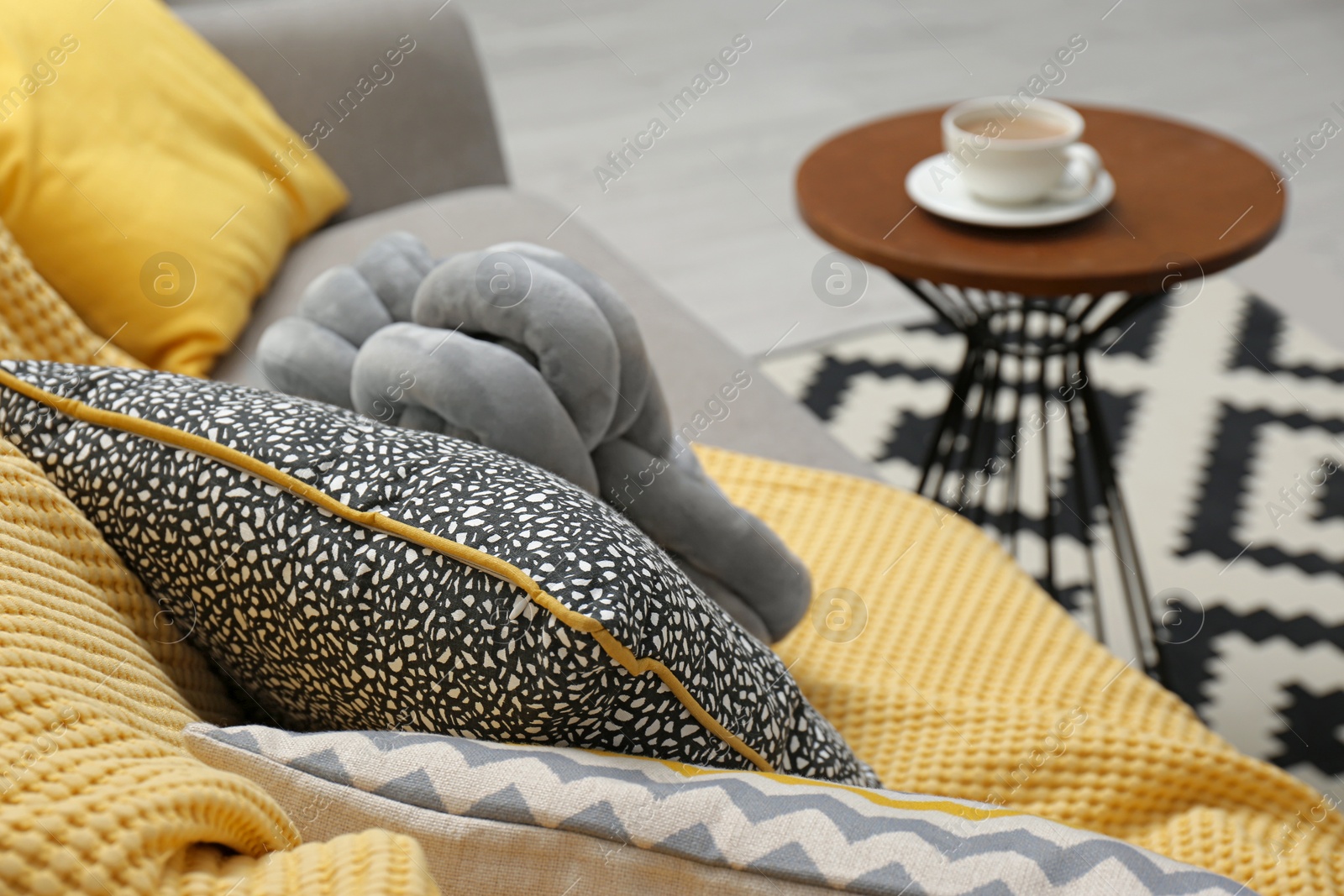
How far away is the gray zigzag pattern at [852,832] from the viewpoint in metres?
0.48

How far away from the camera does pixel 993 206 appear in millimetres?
1314

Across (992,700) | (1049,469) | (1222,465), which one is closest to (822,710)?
(992,700)

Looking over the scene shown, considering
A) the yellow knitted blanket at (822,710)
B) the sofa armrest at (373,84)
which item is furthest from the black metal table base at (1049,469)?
the sofa armrest at (373,84)

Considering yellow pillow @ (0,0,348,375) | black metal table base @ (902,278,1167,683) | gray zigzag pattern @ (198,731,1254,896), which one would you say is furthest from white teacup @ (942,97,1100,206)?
gray zigzag pattern @ (198,731,1254,896)

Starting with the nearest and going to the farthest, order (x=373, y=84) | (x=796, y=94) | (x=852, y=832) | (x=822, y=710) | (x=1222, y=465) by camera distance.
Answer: (x=852, y=832), (x=822, y=710), (x=373, y=84), (x=1222, y=465), (x=796, y=94)

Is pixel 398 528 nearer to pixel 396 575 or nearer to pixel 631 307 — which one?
pixel 396 575

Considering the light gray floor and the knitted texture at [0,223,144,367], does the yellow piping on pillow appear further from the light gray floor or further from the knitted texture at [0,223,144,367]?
the light gray floor

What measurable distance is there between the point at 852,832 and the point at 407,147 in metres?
1.35

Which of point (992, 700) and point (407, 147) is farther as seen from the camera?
point (407, 147)

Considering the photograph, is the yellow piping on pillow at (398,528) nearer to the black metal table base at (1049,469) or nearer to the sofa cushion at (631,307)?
the sofa cushion at (631,307)

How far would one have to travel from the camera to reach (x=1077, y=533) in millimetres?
1773

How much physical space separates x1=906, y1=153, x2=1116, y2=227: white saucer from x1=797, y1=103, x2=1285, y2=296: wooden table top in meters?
0.01

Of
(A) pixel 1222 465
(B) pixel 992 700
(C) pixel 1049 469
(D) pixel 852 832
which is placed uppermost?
(D) pixel 852 832

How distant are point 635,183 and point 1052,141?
5.74 ft
